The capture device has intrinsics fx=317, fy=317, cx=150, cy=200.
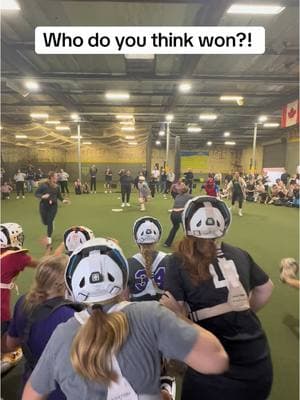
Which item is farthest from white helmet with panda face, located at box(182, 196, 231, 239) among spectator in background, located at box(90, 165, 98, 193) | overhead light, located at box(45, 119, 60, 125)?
spectator in background, located at box(90, 165, 98, 193)

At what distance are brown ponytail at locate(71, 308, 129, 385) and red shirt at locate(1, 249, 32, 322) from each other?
1.85 metres

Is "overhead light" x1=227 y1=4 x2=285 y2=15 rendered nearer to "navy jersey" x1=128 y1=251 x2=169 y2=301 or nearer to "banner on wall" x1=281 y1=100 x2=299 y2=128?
"navy jersey" x1=128 y1=251 x2=169 y2=301

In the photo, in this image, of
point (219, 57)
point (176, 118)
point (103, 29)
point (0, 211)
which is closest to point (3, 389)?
point (103, 29)

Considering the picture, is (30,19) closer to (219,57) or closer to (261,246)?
(219,57)

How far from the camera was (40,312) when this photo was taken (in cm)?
168

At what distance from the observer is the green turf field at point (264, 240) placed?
10.2ft

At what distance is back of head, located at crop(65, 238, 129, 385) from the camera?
1019mm

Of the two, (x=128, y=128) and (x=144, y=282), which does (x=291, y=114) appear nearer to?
(x=144, y=282)

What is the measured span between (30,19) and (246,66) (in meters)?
6.24

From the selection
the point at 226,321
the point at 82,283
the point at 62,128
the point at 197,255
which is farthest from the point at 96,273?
the point at 62,128

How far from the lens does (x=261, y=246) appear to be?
7531mm

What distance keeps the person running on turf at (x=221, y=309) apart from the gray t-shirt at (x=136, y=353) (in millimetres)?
441

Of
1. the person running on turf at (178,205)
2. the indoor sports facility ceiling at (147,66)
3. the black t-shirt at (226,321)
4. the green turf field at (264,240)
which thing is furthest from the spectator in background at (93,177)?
the black t-shirt at (226,321)

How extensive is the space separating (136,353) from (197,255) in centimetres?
62
